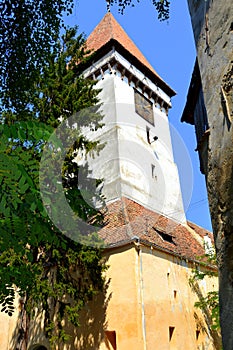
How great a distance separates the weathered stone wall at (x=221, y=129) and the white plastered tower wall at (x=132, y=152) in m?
14.4

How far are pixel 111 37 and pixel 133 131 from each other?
659 cm

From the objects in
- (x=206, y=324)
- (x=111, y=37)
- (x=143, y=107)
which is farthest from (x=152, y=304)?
(x=111, y=37)

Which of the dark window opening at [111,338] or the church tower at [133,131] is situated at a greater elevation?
the church tower at [133,131]

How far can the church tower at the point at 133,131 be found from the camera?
1989 cm

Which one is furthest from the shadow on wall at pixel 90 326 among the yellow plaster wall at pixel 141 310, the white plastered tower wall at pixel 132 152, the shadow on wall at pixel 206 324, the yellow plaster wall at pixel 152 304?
the white plastered tower wall at pixel 132 152

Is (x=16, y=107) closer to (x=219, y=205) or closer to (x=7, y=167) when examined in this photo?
(x=7, y=167)

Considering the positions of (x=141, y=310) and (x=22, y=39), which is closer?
(x=22, y=39)

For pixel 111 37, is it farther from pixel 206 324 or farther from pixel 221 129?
pixel 221 129

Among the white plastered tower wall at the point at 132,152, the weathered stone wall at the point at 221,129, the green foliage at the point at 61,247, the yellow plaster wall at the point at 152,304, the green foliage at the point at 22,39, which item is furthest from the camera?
the white plastered tower wall at the point at 132,152

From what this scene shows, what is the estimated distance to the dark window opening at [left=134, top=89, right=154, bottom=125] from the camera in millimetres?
23672

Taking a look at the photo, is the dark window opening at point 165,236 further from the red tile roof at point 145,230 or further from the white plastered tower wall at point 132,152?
the white plastered tower wall at point 132,152

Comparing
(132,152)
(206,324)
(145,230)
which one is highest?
(132,152)

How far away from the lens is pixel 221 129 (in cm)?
365

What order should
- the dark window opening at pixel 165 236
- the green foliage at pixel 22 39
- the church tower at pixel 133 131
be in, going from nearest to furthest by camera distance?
the green foliage at pixel 22 39 < the dark window opening at pixel 165 236 < the church tower at pixel 133 131
